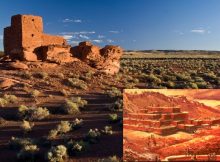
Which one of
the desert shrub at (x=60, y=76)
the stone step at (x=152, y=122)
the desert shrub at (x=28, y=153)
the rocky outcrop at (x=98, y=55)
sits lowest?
the desert shrub at (x=28, y=153)

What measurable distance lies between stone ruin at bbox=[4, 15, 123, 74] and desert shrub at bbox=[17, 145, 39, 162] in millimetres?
15372

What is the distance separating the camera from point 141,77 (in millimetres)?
35656

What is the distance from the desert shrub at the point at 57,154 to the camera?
12.7 metres

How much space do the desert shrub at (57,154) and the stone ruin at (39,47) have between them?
1600cm

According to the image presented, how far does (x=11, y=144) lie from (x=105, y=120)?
460cm

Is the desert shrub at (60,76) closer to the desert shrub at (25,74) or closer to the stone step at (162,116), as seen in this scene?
the desert shrub at (25,74)

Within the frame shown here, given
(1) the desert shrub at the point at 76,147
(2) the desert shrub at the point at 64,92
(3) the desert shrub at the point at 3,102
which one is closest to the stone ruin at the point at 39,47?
(2) the desert shrub at the point at 64,92

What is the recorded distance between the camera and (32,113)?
18.6 metres

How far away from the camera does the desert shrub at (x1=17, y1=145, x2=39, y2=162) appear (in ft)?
43.2

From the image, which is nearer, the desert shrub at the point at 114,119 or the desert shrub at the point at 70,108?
the desert shrub at the point at 114,119

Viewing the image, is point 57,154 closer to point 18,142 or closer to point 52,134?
point 18,142

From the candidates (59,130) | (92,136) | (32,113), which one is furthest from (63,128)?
(32,113)

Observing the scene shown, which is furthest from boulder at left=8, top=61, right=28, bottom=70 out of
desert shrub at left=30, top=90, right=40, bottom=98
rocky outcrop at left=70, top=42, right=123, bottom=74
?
desert shrub at left=30, top=90, right=40, bottom=98

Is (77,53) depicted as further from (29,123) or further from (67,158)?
(67,158)
